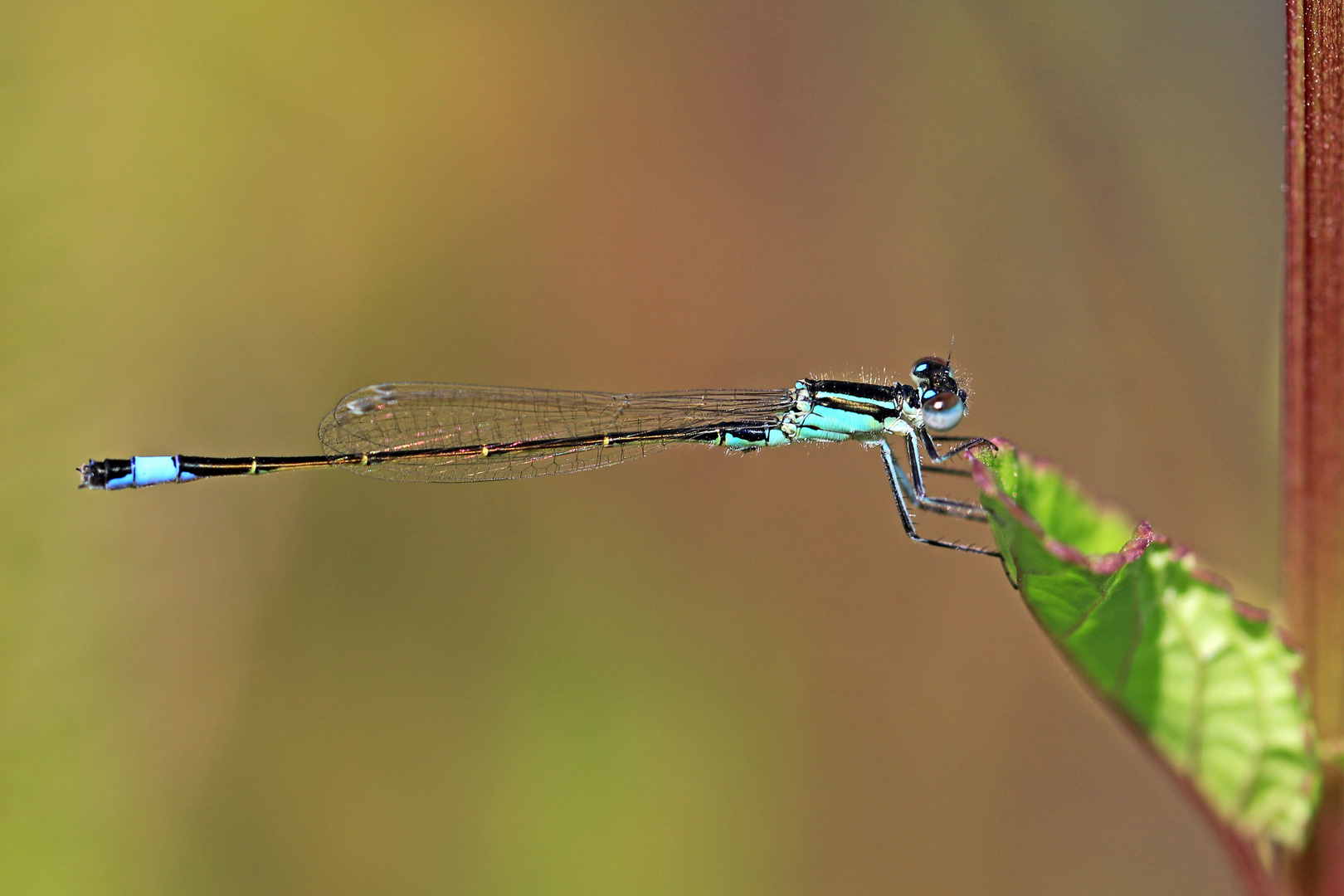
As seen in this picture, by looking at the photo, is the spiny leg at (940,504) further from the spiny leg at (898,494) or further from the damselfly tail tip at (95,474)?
the damselfly tail tip at (95,474)

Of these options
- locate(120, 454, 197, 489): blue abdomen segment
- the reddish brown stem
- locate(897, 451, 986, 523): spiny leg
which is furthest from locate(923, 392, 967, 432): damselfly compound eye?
locate(120, 454, 197, 489): blue abdomen segment

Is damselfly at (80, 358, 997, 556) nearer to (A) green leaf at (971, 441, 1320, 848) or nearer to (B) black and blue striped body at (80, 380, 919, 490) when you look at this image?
(B) black and blue striped body at (80, 380, 919, 490)

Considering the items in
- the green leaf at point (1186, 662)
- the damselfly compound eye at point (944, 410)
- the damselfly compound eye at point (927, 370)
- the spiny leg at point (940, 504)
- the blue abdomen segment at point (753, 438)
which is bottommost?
the green leaf at point (1186, 662)

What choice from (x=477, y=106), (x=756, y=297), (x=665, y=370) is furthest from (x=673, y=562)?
(x=477, y=106)

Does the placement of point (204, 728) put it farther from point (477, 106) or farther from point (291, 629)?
point (477, 106)

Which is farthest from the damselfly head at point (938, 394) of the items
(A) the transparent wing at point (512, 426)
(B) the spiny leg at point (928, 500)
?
(A) the transparent wing at point (512, 426)

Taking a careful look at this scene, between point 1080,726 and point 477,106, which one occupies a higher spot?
point 477,106

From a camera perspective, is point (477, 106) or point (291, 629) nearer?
point (291, 629)
